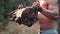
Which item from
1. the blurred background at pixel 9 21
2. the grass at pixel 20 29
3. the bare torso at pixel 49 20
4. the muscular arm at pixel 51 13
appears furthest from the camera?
the grass at pixel 20 29

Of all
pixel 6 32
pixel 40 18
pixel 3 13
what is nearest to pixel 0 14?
pixel 3 13

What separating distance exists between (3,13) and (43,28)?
4602mm

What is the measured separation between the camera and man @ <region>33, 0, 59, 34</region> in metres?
2.06

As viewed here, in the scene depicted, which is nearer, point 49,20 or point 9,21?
point 49,20

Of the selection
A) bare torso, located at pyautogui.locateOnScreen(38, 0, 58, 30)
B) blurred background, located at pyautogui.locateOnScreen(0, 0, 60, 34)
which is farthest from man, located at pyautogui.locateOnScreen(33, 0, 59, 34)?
blurred background, located at pyautogui.locateOnScreen(0, 0, 60, 34)

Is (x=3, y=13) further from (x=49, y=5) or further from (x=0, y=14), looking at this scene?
(x=49, y=5)

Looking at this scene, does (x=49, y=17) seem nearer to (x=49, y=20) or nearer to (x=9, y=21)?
(x=49, y=20)

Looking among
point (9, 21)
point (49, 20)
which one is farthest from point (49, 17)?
point (9, 21)

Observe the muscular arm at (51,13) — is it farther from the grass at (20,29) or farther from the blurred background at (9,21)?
the grass at (20,29)

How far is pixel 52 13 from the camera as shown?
204cm

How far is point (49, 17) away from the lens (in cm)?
213

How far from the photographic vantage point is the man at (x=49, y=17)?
81.3 inches

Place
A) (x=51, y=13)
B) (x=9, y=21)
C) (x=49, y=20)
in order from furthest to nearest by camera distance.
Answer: (x=9, y=21) → (x=49, y=20) → (x=51, y=13)

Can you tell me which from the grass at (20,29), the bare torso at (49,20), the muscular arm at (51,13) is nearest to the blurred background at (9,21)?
the grass at (20,29)
